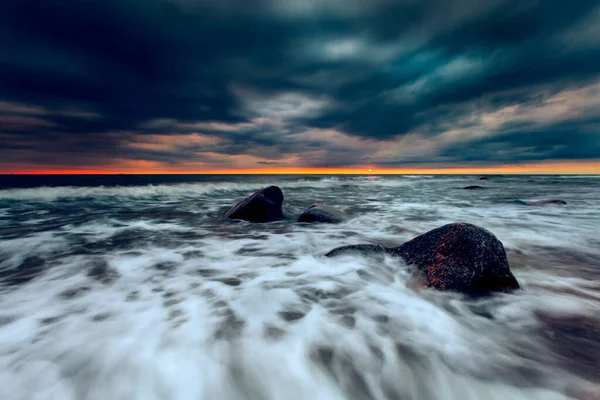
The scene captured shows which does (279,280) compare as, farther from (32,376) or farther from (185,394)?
(32,376)

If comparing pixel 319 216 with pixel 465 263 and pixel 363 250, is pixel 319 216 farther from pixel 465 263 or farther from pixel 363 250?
pixel 465 263

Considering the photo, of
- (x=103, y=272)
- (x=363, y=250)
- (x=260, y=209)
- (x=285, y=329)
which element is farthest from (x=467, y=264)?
(x=260, y=209)

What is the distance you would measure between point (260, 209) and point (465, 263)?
5869mm

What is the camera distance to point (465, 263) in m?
3.01

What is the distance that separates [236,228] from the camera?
23.2 feet

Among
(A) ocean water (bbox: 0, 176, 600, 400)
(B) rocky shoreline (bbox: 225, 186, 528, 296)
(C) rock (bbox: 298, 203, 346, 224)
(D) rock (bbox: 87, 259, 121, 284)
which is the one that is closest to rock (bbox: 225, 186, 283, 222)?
(C) rock (bbox: 298, 203, 346, 224)

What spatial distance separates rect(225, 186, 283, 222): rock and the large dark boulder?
17.2 feet

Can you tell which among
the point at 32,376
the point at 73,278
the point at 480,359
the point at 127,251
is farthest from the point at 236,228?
the point at 480,359

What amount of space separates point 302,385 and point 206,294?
68.2 inches

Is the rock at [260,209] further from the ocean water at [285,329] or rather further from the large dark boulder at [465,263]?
the large dark boulder at [465,263]

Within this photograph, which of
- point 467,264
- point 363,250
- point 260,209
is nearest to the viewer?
point 467,264

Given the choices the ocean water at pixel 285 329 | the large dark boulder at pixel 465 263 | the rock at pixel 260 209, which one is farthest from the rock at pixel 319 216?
the large dark boulder at pixel 465 263

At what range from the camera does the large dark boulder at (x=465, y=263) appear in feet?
9.59

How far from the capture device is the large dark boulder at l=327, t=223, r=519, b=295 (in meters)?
2.92
